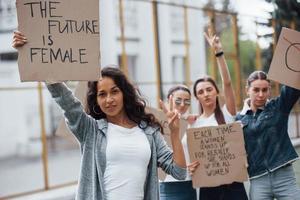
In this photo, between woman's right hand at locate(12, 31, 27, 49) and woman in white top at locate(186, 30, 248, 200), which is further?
woman in white top at locate(186, 30, 248, 200)

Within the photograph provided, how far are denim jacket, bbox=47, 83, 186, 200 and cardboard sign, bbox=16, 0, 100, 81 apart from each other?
11 centimetres

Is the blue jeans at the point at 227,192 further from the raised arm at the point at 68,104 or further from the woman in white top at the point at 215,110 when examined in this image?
the raised arm at the point at 68,104

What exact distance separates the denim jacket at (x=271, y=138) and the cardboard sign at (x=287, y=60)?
0.12 metres

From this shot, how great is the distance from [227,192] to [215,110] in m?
0.48

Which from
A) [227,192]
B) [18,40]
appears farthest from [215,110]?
[18,40]

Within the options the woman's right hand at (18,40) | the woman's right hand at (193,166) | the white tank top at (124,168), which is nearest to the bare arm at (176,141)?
the white tank top at (124,168)

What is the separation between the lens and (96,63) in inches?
89.8

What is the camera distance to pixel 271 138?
9.13 feet

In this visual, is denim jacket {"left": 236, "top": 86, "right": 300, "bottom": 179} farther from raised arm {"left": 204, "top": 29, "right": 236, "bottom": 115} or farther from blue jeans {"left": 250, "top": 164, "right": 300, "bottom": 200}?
raised arm {"left": 204, "top": 29, "right": 236, "bottom": 115}

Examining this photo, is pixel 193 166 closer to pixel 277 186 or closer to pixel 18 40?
pixel 277 186

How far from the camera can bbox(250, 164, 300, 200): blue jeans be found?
9.14 ft

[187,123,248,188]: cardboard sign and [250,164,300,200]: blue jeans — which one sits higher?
[187,123,248,188]: cardboard sign

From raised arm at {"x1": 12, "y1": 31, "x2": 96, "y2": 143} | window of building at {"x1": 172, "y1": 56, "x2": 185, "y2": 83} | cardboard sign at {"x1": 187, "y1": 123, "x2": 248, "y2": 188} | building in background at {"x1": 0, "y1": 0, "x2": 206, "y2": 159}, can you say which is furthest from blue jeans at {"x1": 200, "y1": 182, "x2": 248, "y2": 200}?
window of building at {"x1": 172, "y1": 56, "x2": 185, "y2": 83}

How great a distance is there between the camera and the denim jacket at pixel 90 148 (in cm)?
215
